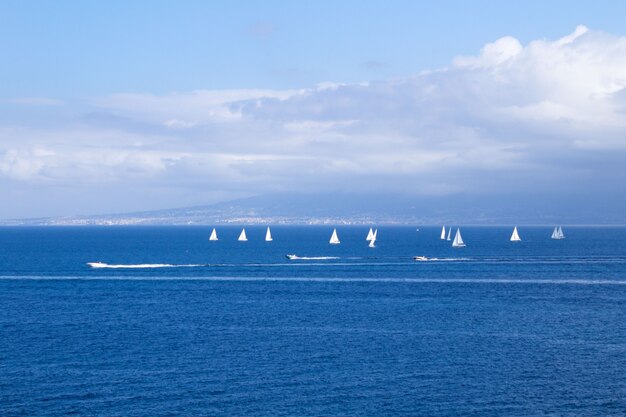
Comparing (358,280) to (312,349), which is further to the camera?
(358,280)

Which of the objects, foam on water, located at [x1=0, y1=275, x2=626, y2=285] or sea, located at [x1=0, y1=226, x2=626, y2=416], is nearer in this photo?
sea, located at [x1=0, y1=226, x2=626, y2=416]

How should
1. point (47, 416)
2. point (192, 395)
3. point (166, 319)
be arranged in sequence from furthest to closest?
point (166, 319) → point (192, 395) → point (47, 416)

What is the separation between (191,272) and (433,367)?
110 metres

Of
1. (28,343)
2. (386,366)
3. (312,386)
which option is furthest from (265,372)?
(28,343)

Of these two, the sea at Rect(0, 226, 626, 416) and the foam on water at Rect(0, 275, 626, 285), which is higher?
the foam on water at Rect(0, 275, 626, 285)

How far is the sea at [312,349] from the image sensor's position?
220 feet

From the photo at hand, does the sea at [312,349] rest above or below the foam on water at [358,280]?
below

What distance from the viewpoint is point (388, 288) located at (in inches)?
5787

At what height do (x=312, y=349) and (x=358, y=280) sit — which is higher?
(x=358, y=280)

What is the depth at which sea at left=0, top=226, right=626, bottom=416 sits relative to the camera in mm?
67062

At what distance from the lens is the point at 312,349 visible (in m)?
86.5

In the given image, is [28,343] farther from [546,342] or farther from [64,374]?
[546,342]

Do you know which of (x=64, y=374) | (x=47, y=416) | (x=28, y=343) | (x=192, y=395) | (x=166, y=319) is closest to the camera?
(x=47, y=416)

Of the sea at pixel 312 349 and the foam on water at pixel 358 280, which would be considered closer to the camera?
the sea at pixel 312 349
